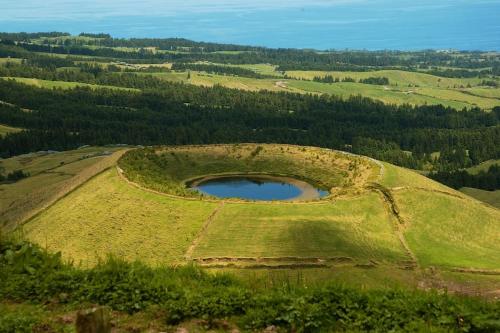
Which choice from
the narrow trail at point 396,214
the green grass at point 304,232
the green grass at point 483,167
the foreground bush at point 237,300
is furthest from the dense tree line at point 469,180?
the foreground bush at point 237,300

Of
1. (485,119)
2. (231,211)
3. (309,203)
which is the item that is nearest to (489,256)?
(309,203)

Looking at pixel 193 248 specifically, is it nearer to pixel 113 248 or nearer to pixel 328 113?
pixel 113 248

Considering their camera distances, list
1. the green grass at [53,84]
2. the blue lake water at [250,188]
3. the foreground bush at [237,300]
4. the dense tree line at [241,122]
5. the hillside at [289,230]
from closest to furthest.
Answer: the foreground bush at [237,300] → the hillside at [289,230] → the blue lake water at [250,188] → the dense tree line at [241,122] → the green grass at [53,84]

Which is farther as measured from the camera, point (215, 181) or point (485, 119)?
point (485, 119)

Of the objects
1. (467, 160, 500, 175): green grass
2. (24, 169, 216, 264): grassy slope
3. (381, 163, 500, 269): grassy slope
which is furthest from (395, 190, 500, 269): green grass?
(467, 160, 500, 175): green grass

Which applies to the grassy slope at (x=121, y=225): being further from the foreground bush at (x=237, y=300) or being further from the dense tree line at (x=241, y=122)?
the dense tree line at (x=241, y=122)

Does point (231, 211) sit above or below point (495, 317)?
below

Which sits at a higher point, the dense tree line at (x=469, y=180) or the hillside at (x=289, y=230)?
the hillside at (x=289, y=230)
